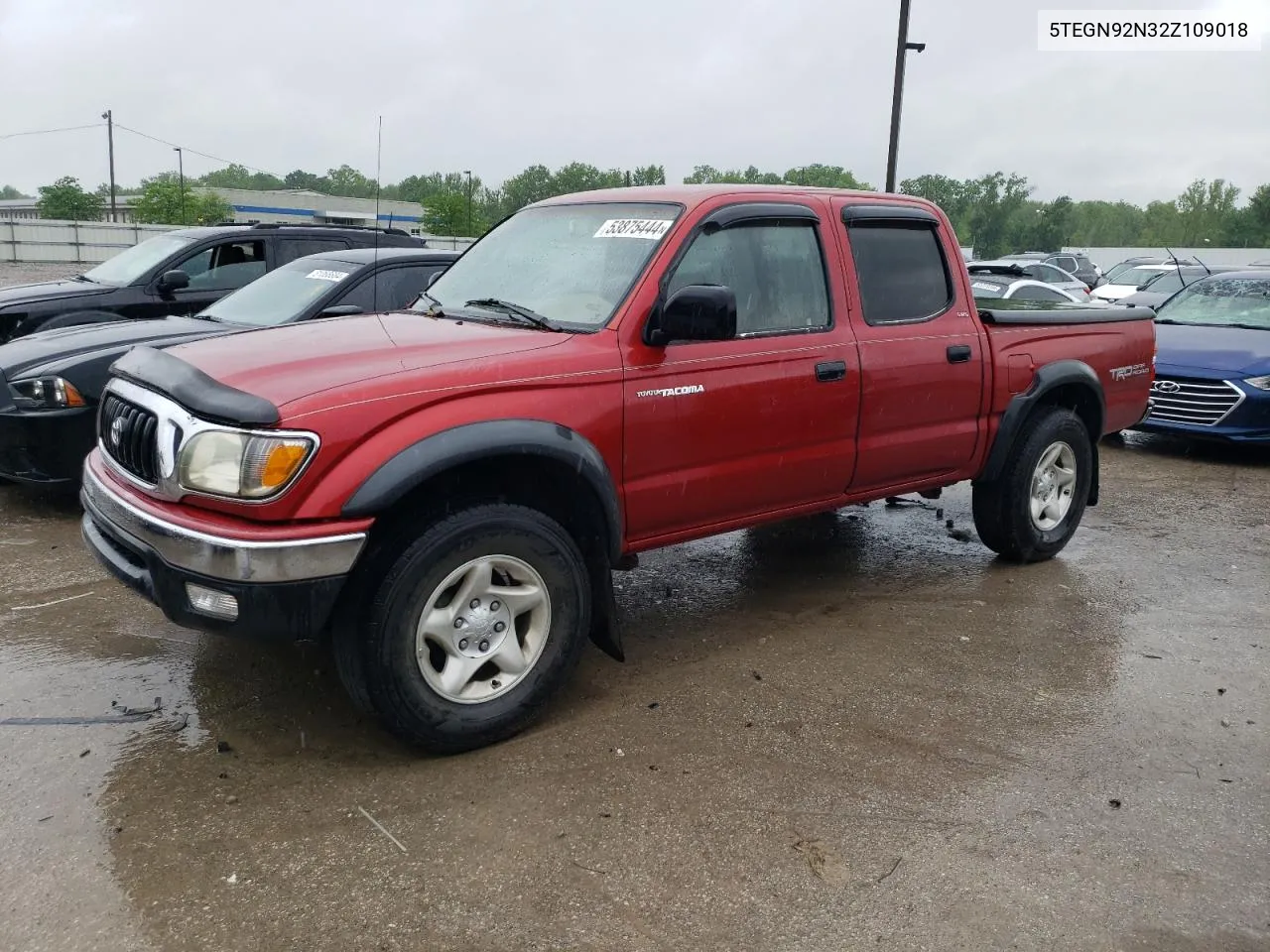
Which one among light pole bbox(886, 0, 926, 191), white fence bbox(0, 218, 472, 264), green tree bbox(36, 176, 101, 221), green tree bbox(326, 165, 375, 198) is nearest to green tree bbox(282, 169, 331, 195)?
green tree bbox(326, 165, 375, 198)

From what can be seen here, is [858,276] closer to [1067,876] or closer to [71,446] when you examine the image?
[1067,876]

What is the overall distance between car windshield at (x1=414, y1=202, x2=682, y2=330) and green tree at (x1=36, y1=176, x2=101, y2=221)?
167 feet

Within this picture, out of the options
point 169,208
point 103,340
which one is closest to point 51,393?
point 103,340

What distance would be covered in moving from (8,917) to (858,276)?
12.7ft

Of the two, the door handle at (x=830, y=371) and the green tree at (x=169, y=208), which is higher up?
the green tree at (x=169, y=208)

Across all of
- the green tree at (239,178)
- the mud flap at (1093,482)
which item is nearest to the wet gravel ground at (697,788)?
the mud flap at (1093,482)

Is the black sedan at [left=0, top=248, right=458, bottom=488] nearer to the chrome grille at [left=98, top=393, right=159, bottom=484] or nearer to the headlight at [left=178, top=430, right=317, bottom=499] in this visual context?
the chrome grille at [left=98, top=393, right=159, bottom=484]

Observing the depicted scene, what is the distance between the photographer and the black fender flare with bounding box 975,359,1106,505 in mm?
5371

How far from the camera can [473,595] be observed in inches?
138

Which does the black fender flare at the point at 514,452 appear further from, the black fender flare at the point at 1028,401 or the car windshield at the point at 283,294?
the car windshield at the point at 283,294

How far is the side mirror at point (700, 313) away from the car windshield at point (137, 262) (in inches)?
238

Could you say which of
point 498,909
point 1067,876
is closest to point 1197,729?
point 1067,876

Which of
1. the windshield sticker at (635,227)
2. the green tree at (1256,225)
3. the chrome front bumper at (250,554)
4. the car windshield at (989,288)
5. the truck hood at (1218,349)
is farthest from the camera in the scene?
the green tree at (1256,225)

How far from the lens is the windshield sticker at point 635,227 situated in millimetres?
4160
